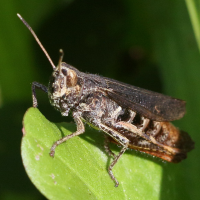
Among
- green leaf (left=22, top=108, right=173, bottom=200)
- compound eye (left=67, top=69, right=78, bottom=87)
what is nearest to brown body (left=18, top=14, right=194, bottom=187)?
compound eye (left=67, top=69, right=78, bottom=87)

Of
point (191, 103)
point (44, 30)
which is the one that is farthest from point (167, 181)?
point (44, 30)

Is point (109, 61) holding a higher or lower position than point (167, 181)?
higher

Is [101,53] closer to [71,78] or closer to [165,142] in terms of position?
[71,78]

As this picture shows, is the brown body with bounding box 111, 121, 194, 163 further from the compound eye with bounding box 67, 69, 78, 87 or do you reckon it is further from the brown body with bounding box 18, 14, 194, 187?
the compound eye with bounding box 67, 69, 78, 87

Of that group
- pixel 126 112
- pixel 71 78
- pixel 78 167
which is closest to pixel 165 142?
pixel 126 112

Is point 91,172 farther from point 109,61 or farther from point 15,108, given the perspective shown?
point 109,61

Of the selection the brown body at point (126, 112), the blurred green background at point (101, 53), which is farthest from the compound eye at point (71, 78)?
the blurred green background at point (101, 53)
